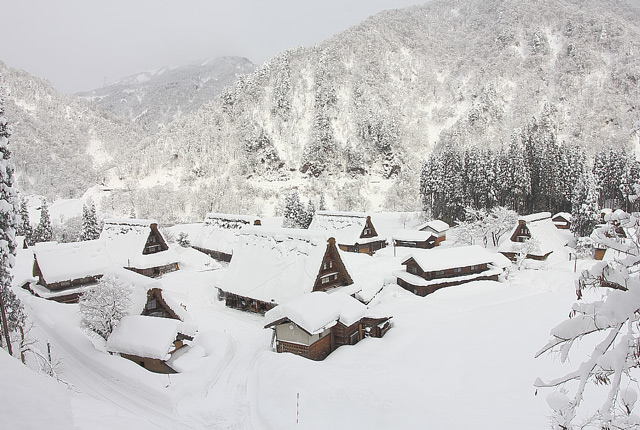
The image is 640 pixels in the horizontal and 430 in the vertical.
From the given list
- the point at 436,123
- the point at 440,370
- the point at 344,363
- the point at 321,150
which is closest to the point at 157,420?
the point at 344,363

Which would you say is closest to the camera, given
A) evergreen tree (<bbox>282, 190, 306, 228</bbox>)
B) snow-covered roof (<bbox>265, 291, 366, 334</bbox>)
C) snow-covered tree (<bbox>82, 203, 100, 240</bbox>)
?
snow-covered roof (<bbox>265, 291, 366, 334</bbox>)

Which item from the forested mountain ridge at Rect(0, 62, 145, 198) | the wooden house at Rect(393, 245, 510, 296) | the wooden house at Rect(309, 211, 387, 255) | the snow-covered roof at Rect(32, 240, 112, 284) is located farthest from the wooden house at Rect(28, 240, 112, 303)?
the forested mountain ridge at Rect(0, 62, 145, 198)

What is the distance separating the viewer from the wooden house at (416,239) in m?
50.6

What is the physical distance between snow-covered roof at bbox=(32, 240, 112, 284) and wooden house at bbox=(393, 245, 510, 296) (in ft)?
90.6

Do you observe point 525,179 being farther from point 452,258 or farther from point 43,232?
point 43,232

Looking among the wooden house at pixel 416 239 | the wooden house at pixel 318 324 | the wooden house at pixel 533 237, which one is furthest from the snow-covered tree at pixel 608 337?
the wooden house at pixel 416 239

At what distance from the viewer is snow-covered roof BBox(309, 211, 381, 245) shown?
50.3 metres

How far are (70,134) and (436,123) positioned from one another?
515 ft

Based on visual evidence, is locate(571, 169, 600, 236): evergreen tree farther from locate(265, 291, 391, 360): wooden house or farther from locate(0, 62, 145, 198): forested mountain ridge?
locate(0, 62, 145, 198): forested mountain ridge

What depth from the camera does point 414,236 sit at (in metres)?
51.2

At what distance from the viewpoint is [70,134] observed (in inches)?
6452

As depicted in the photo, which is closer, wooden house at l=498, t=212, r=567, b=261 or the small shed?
the small shed

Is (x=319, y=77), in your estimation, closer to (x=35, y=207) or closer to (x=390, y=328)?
(x=35, y=207)

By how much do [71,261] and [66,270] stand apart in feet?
3.43
